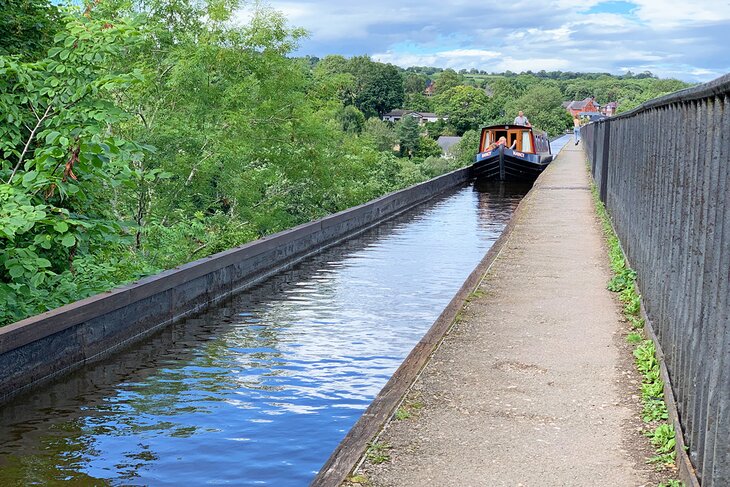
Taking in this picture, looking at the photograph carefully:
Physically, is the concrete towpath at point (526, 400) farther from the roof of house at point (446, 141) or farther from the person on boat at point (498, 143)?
the roof of house at point (446, 141)

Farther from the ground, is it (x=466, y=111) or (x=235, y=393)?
(x=466, y=111)

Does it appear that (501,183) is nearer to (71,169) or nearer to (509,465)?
(71,169)

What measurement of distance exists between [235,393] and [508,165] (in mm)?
37240

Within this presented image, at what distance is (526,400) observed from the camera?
21.6 ft

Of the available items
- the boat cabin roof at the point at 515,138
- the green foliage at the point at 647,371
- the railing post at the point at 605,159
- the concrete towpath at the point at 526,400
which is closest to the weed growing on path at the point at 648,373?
the green foliage at the point at 647,371

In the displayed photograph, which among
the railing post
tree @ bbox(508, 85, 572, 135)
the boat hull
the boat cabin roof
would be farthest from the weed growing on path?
tree @ bbox(508, 85, 572, 135)

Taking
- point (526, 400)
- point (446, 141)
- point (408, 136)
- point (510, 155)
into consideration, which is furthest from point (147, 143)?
point (446, 141)

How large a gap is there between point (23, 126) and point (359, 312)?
5077mm

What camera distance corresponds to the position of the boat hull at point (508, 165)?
1738 inches

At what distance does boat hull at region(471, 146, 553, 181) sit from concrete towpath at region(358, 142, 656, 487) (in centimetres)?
3302

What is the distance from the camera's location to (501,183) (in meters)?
44.6

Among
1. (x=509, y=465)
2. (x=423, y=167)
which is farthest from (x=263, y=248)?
(x=423, y=167)

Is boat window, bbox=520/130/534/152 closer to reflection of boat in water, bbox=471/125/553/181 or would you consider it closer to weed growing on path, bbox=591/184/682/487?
reflection of boat in water, bbox=471/125/553/181

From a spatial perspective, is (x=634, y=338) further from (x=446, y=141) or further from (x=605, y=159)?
(x=446, y=141)
